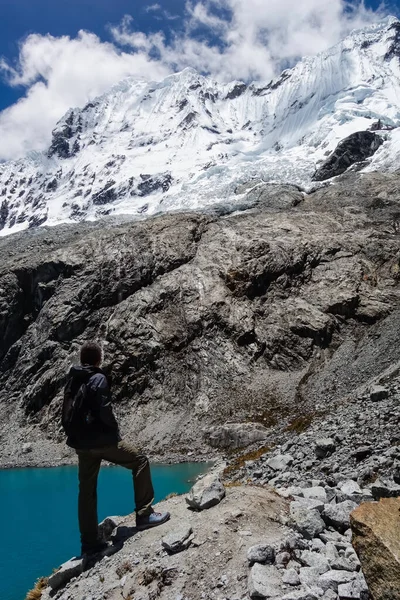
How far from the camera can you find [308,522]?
7.02 m

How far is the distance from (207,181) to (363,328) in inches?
4435

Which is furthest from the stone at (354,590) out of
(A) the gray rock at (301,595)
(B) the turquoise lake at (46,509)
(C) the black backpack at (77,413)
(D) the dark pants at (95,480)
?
(B) the turquoise lake at (46,509)

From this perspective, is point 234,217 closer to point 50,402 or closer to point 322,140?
point 50,402

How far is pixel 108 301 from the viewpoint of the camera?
60562mm

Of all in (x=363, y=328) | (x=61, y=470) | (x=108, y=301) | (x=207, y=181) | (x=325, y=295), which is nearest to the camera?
(x=61, y=470)

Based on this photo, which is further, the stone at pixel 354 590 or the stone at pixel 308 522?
the stone at pixel 308 522

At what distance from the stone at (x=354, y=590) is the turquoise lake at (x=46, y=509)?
1300 cm

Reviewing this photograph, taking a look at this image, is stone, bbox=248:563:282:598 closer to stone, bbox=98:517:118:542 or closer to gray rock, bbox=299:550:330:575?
gray rock, bbox=299:550:330:575

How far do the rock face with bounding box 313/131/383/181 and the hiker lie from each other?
422ft

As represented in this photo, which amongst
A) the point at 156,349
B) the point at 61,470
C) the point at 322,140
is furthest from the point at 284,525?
the point at 322,140

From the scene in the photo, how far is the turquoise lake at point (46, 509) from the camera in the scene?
58.9 ft

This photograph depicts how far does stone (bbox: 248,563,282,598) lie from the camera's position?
5.77m

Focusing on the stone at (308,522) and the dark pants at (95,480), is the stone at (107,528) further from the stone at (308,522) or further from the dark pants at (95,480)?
the stone at (308,522)

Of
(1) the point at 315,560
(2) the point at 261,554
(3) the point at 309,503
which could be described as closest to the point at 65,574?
(2) the point at 261,554
